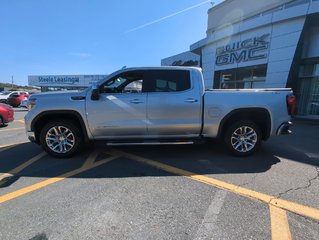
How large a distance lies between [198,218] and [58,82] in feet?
148

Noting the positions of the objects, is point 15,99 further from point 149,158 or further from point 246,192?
point 246,192

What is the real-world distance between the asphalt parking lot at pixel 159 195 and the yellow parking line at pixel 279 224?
0.04 ft

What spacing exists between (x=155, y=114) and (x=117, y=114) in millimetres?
815

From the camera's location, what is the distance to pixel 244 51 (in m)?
15.5

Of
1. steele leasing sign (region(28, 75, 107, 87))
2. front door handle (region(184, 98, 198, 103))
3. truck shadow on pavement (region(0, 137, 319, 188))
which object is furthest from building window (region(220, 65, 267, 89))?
steele leasing sign (region(28, 75, 107, 87))

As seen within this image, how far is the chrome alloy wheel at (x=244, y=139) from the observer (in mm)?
5160

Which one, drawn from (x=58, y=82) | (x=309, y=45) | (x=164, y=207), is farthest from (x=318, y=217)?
(x=58, y=82)

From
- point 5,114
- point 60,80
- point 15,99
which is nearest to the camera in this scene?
point 5,114

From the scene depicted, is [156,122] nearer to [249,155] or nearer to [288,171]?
[249,155]

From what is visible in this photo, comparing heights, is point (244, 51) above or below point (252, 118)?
above

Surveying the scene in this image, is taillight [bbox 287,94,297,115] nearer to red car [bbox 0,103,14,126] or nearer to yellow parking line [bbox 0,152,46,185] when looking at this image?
yellow parking line [bbox 0,152,46,185]

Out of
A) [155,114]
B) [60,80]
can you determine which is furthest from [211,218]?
[60,80]

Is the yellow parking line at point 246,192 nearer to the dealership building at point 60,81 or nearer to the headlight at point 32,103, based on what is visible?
the headlight at point 32,103

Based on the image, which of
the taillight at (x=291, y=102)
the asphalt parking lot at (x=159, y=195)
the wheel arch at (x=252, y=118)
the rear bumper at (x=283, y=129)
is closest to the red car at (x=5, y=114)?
the asphalt parking lot at (x=159, y=195)
